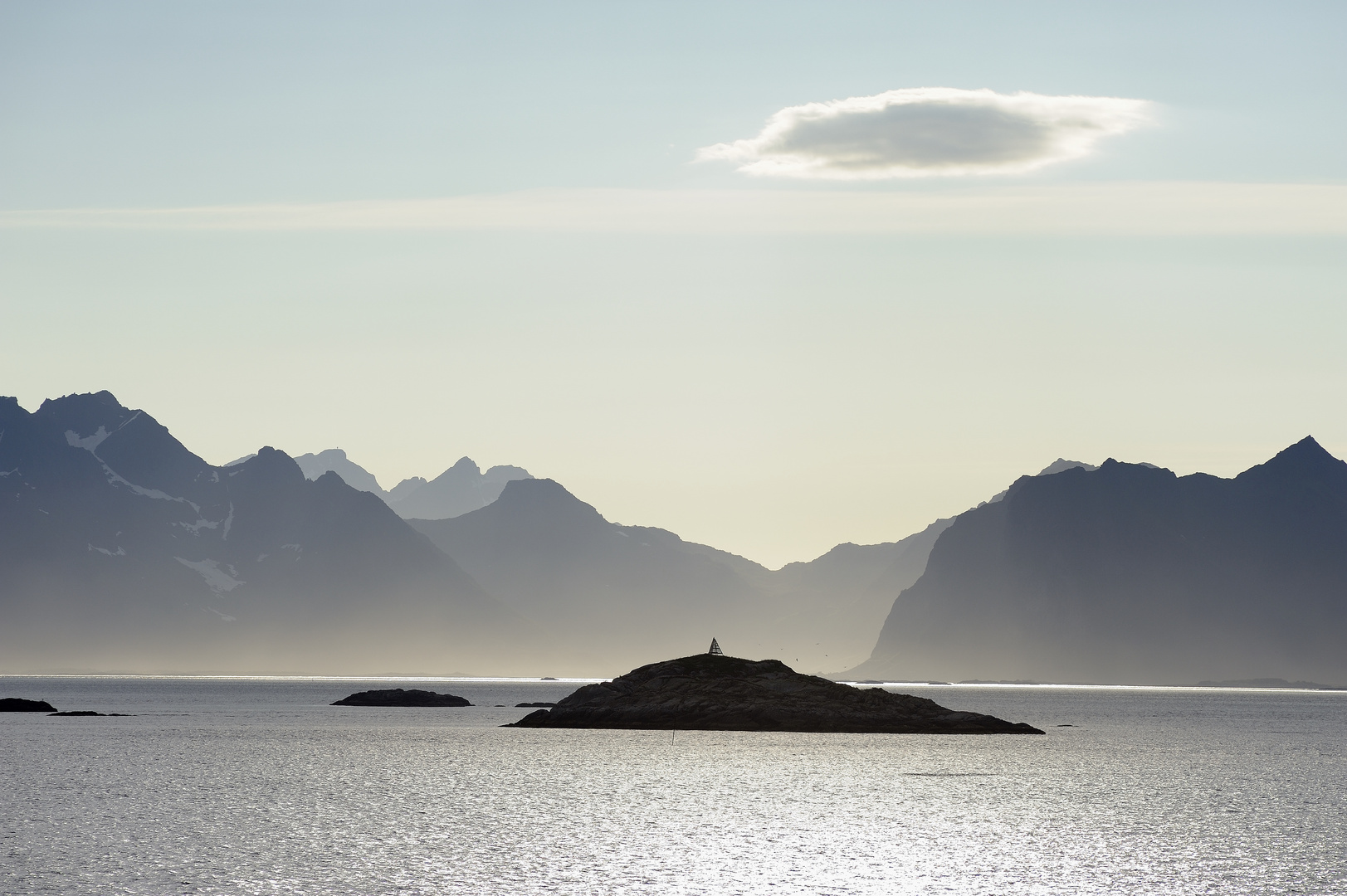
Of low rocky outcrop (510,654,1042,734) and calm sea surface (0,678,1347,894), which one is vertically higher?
low rocky outcrop (510,654,1042,734)

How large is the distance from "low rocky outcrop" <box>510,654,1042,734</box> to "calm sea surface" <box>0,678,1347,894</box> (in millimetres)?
18170

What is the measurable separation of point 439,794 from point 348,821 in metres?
15.8

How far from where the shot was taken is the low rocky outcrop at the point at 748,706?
16112 cm

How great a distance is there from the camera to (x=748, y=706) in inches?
6363

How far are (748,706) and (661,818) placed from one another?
84.7m

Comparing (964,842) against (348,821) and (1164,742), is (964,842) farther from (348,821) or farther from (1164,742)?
(1164,742)

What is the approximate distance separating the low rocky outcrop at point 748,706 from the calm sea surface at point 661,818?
18.2 m

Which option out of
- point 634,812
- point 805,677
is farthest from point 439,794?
point 805,677

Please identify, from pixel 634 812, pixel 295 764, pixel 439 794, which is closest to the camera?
pixel 634 812

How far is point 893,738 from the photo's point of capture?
507 feet

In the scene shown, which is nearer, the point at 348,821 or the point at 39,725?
the point at 348,821

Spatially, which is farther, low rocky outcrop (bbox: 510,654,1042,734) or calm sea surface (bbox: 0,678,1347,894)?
low rocky outcrop (bbox: 510,654,1042,734)

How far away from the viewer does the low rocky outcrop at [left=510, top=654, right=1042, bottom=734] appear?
529 ft

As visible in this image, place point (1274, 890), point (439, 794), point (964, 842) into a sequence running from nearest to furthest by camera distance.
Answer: point (1274, 890) < point (964, 842) < point (439, 794)
